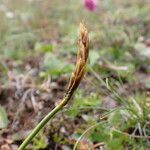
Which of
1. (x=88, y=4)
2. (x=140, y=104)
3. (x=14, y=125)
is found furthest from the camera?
(x=88, y=4)

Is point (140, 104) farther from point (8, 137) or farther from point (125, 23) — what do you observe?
point (125, 23)

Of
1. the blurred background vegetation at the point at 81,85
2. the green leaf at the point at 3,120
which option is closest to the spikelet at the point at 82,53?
the blurred background vegetation at the point at 81,85

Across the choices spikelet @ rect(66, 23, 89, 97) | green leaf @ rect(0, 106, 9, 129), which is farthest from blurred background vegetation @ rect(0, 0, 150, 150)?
spikelet @ rect(66, 23, 89, 97)

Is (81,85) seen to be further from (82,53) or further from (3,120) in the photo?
(82,53)

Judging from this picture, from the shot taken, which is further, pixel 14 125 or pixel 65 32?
pixel 65 32

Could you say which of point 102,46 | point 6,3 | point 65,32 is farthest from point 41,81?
point 6,3

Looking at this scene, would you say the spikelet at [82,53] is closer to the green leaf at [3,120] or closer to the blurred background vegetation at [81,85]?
the blurred background vegetation at [81,85]

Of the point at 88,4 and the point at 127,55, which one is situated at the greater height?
the point at 88,4

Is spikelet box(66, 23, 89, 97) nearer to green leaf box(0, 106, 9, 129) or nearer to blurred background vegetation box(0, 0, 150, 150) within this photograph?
blurred background vegetation box(0, 0, 150, 150)
